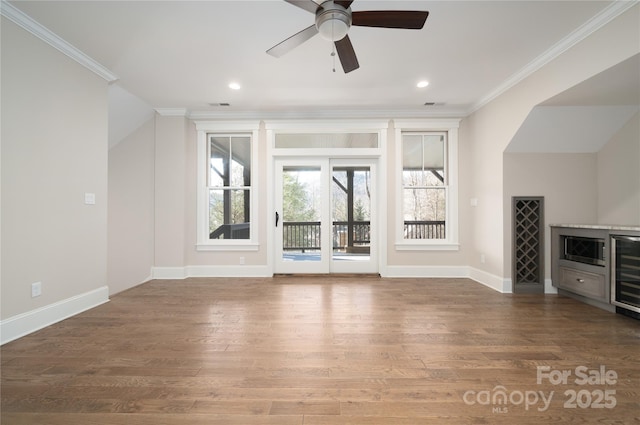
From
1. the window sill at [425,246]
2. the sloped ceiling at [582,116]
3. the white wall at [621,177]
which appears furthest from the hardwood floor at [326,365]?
the sloped ceiling at [582,116]

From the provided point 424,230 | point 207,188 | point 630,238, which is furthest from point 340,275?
point 630,238

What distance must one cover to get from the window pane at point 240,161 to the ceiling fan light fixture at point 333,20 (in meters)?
3.09

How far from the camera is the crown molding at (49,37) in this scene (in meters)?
2.37

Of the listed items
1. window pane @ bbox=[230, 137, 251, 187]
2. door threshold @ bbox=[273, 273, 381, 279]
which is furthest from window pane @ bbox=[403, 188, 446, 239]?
window pane @ bbox=[230, 137, 251, 187]

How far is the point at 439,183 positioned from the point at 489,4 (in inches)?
114

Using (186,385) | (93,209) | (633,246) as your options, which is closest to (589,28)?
(633,246)

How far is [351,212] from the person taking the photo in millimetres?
4922

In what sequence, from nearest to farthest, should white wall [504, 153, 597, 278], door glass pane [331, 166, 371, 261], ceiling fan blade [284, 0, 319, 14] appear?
ceiling fan blade [284, 0, 319, 14], white wall [504, 153, 597, 278], door glass pane [331, 166, 371, 261]

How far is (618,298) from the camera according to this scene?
2.90 meters

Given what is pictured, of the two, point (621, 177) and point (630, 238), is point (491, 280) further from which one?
point (621, 177)

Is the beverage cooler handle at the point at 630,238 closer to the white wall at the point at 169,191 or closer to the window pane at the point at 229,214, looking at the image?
the window pane at the point at 229,214

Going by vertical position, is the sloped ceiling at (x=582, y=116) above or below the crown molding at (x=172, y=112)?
below

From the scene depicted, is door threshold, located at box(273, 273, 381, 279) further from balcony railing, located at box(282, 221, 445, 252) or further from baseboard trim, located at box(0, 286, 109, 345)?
baseboard trim, located at box(0, 286, 109, 345)

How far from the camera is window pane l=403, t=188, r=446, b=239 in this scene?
4.84m
